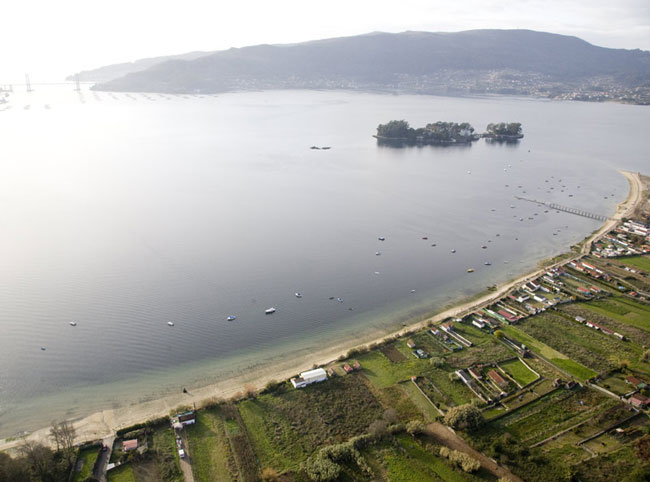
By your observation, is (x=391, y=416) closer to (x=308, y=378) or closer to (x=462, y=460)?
(x=462, y=460)

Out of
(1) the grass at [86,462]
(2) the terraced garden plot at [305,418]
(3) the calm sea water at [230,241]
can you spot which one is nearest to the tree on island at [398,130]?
(3) the calm sea water at [230,241]

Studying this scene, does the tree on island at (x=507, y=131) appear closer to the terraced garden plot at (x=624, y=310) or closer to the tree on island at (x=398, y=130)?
the tree on island at (x=398, y=130)

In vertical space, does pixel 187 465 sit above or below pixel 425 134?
below

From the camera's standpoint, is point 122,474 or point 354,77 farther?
point 354,77

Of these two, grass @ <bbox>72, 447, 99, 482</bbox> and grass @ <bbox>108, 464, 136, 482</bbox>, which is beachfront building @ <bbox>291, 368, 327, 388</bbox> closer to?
grass @ <bbox>108, 464, 136, 482</bbox>

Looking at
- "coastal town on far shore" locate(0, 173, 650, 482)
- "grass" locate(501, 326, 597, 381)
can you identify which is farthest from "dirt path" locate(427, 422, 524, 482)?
"grass" locate(501, 326, 597, 381)

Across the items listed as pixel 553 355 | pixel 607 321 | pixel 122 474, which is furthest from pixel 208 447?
pixel 607 321
